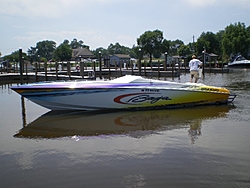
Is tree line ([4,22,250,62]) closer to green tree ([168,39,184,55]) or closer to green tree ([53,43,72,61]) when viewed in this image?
green tree ([53,43,72,61])

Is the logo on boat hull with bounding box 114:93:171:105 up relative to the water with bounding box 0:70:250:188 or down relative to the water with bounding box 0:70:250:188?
up

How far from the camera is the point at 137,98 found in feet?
28.7

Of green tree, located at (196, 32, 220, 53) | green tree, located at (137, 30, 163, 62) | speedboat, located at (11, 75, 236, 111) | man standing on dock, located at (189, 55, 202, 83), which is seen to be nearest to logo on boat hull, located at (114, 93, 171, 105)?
speedboat, located at (11, 75, 236, 111)

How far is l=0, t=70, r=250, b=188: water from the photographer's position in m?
4.18

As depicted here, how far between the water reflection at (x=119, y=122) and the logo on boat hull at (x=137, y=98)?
0.31 meters

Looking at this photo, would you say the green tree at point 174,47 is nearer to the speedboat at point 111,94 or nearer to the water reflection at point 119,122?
the speedboat at point 111,94

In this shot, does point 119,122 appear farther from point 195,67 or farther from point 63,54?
point 63,54

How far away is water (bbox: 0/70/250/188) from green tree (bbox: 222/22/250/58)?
44766 mm

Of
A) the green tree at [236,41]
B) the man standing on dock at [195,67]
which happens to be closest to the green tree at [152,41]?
the green tree at [236,41]

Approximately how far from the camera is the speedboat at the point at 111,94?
848 centimetres

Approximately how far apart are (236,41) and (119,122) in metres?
47.0

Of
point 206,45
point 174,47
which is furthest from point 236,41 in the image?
point 174,47

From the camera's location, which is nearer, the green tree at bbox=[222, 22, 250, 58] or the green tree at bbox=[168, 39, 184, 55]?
the green tree at bbox=[222, 22, 250, 58]

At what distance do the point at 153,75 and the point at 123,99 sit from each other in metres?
21.8
